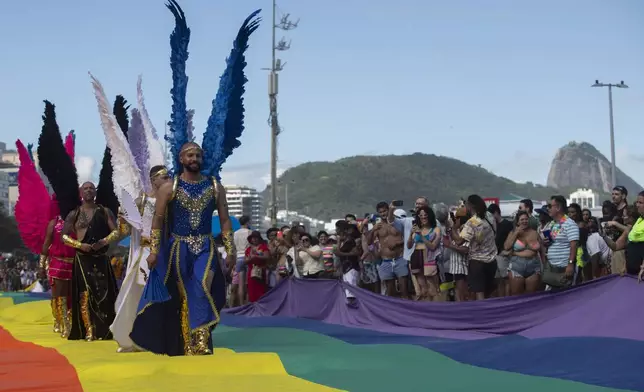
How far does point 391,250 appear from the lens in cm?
1321

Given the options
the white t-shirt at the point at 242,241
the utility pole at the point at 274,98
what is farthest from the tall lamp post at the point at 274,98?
the white t-shirt at the point at 242,241

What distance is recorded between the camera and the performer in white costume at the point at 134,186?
10000mm

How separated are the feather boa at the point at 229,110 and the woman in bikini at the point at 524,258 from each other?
11.1 feet

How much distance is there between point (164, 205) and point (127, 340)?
1.67m

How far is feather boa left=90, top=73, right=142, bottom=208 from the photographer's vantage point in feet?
34.3

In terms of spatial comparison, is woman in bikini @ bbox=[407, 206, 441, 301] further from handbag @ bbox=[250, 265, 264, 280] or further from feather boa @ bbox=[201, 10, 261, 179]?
handbag @ bbox=[250, 265, 264, 280]

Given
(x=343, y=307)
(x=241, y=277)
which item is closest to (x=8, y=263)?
(x=241, y=277)

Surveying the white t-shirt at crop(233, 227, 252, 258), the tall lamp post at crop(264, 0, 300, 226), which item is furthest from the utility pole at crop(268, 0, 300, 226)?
the white t-shirt at crop(233, 227, 252, 258)

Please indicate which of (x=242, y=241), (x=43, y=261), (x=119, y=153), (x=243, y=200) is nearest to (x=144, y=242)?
(x=119, y=153)

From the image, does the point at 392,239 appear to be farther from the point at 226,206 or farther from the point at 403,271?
the point at 226,206

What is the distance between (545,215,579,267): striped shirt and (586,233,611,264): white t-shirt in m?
Result: 1.43

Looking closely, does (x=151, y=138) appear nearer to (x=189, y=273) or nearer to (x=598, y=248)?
(x=189, y=273)

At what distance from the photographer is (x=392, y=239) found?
13219mm

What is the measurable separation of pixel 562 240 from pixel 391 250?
2.90m
